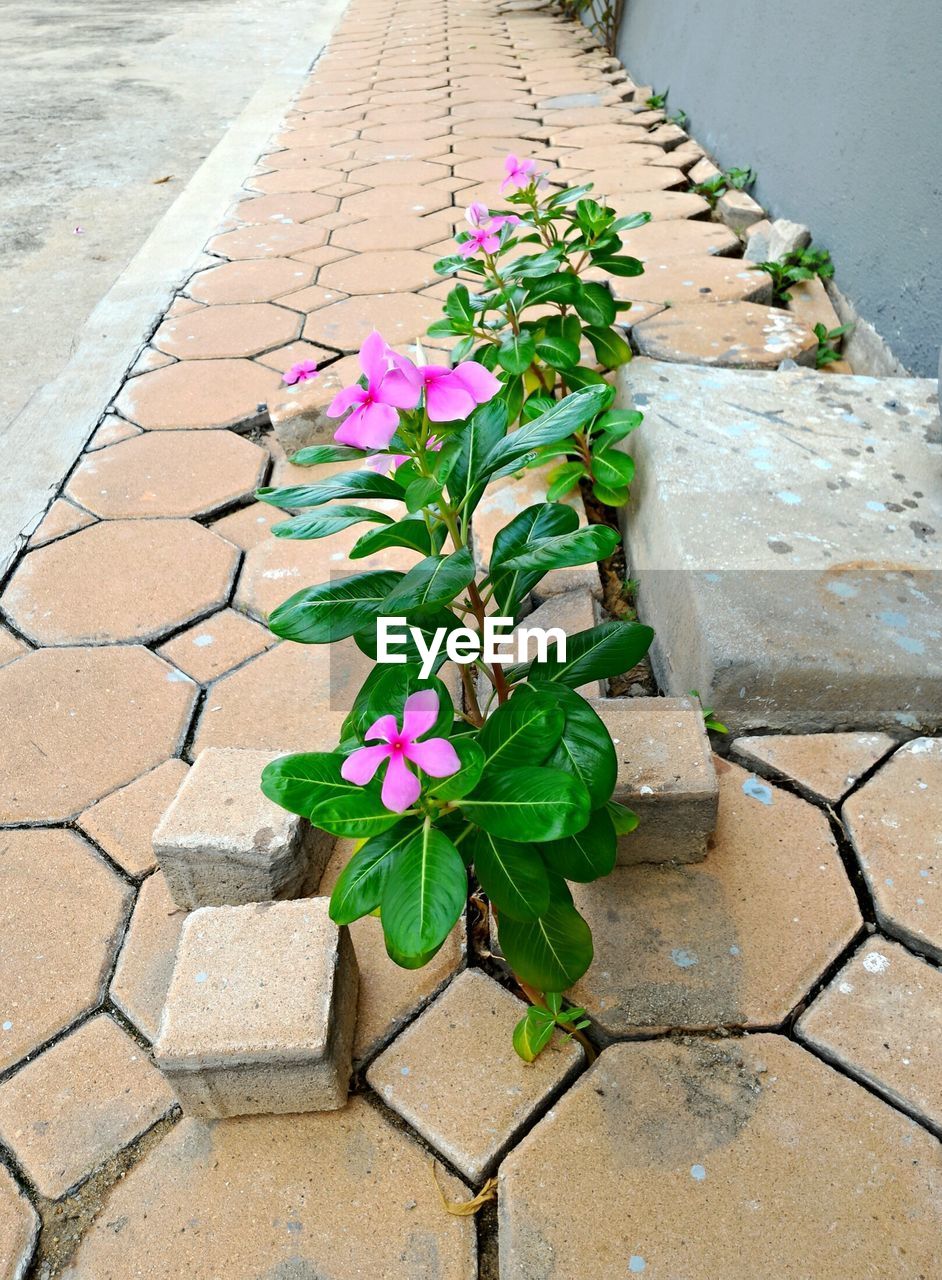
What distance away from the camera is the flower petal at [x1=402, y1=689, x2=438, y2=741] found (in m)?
0.73

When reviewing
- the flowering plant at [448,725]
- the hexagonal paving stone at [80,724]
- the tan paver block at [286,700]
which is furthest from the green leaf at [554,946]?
the hexagonal paving stone at [80,724]

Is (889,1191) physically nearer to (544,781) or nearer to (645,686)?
(544,781)

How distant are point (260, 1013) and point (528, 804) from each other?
34cm

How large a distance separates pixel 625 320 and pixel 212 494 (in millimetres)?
1051

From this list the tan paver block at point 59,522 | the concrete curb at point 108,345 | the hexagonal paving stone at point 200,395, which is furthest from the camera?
the hexagonal paving stone at point 200,395

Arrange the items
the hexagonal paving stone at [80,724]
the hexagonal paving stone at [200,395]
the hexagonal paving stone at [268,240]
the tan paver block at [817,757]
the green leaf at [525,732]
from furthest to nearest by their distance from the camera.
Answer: the hexagonal paving stone at [268,240]
the hexagonal paving stone at [200,395]
the hexagonal paving stone at [80,724]
the tan paver block at [817,757]
the green leaf at [525,732]

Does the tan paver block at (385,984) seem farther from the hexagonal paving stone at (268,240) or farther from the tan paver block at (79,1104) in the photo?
the hexagonal paving stone at (268,240)

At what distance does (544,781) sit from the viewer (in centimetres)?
75

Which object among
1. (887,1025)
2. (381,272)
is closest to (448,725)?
(887,1025)

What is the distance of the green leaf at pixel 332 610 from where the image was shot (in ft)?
2.67

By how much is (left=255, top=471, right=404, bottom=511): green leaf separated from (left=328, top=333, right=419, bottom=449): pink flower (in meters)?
0.09

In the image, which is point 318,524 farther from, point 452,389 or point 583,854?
point 583,854

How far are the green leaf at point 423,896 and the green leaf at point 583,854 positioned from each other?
0.12 m

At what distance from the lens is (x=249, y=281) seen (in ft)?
8.98
